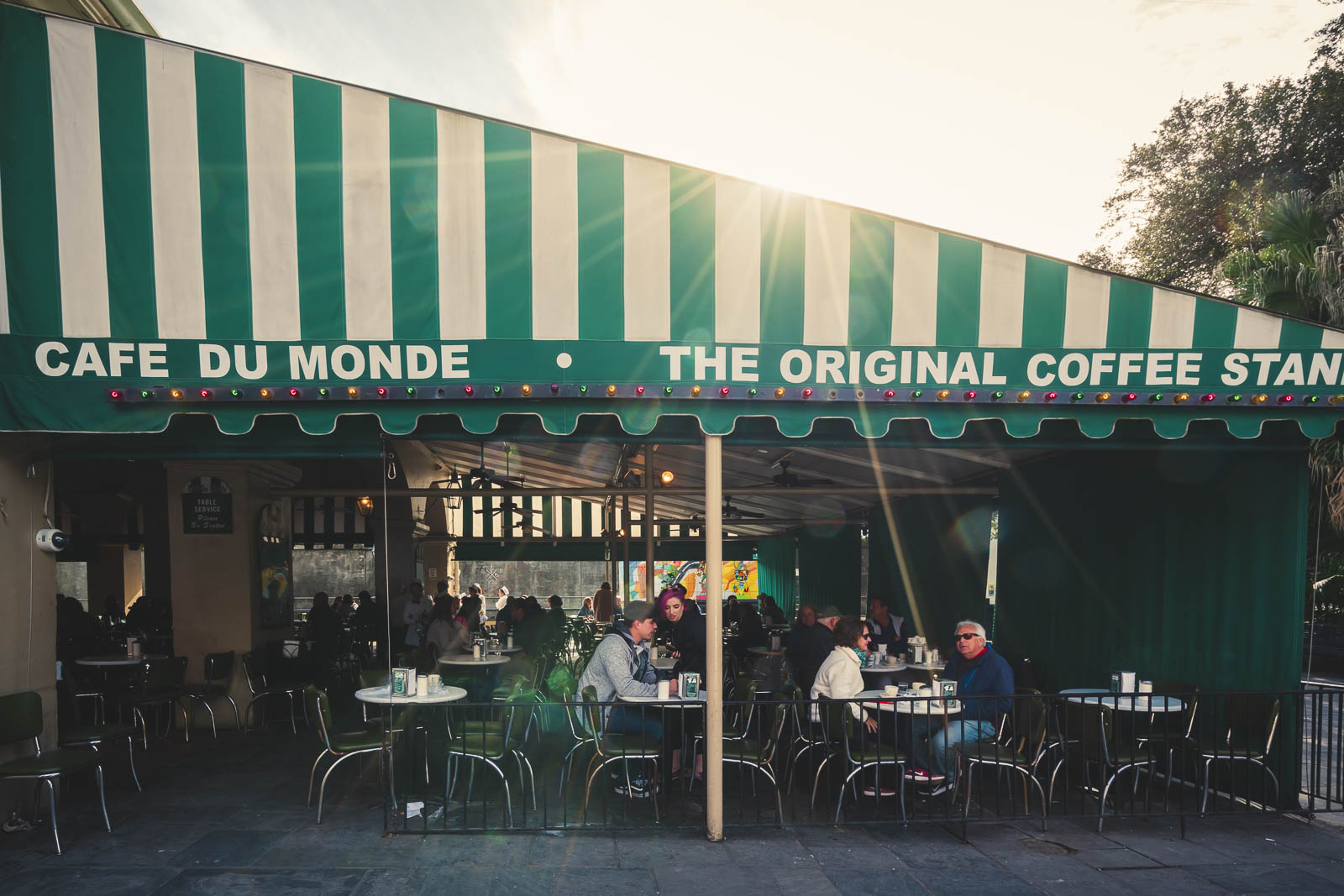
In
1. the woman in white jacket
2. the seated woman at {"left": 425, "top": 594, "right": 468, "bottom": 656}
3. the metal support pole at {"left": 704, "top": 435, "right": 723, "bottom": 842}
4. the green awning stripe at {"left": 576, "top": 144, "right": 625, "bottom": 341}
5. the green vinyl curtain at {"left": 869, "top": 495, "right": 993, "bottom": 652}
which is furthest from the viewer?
the green vinyl curtain at {"left": 869, "top": 495, "right": 993, "bottom": 652}

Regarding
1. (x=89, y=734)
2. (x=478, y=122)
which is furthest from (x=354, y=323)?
(x=89, y=734)

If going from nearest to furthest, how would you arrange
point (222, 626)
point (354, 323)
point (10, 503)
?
point (354, 323), point (10, 503), point (222, 626)

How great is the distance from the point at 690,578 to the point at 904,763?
17.0 m

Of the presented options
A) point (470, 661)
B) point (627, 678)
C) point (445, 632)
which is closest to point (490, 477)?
point (445, 632)

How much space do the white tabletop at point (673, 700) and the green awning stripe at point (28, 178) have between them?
4.81 m

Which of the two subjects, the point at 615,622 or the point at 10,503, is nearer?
the point at 10,503

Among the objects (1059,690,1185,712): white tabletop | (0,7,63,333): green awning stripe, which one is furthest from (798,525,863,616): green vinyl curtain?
(0,7,63,333): green awning stripe

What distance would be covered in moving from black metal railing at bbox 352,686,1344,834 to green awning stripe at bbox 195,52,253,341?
10.0ft

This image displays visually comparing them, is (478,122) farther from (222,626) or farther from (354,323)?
(222,626)

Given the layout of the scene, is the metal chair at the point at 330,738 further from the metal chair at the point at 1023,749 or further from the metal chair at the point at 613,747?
the metal chair at the point at 1023,749

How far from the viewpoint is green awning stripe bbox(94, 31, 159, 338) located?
540cm

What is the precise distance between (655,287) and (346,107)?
2.57 metres

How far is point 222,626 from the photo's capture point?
9.01 m

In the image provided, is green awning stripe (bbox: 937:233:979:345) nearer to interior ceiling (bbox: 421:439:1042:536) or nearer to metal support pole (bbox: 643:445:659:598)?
interior ceiling (bbox: 421:439:1042:536)
